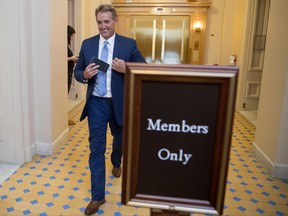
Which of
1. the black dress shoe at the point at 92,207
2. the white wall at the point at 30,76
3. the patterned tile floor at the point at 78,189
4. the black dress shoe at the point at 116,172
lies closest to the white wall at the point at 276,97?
the patterned tile floor at the point at 78,189

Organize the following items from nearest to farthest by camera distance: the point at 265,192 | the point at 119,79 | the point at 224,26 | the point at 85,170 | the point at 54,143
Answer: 1. the point at 119,79
2. the point at 265,192
3. the point at 85,170
4. the point at 54,143
5. the point at 224,26

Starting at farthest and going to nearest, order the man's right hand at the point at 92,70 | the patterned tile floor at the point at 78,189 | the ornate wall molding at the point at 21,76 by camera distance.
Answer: the ornate wall molding at the point at 21,76 → the patterned tile floor at the point at 78,189 → the man's right hand at the point at 92,70

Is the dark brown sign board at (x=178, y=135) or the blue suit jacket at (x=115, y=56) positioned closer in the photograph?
the dark brown sign board at (x=178, y=135)

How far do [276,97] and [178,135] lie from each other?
2391mm

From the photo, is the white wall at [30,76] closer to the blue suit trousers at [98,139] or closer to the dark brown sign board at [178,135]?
the blue suit trousers at [98,139]

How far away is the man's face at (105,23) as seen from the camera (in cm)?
212

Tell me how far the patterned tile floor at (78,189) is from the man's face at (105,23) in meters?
1.45

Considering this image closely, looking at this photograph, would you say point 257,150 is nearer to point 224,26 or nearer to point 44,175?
point 44,175

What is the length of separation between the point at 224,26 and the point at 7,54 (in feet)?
18.4

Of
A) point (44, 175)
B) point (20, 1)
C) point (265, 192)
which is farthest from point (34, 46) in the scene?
point (265, 192)

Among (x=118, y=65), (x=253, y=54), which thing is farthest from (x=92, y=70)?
(x=253, y=54)

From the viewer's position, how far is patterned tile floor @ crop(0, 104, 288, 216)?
2.42 metres

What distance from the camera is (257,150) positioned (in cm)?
361

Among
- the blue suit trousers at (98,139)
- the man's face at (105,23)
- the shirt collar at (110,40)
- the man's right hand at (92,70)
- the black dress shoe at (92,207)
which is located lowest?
the black dress shoe at (92,207)
